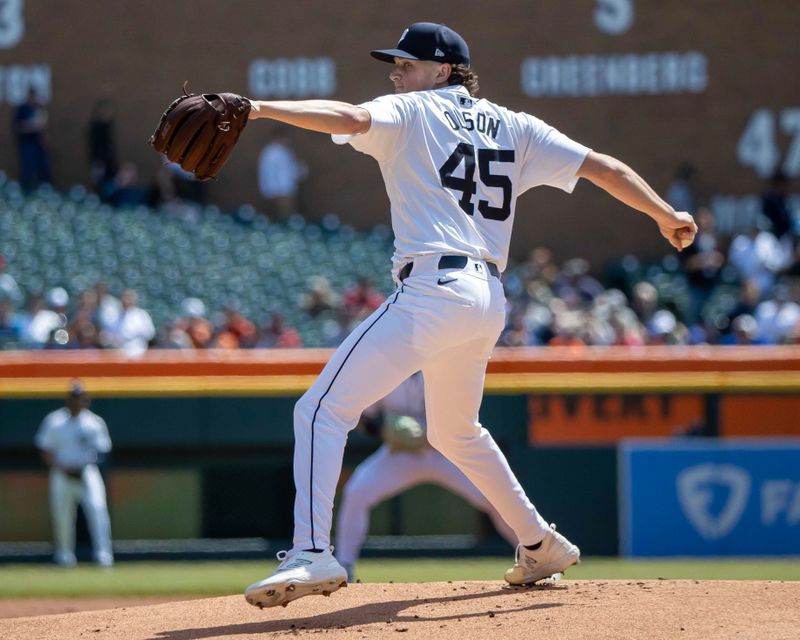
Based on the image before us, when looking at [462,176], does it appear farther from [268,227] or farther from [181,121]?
[268,227]

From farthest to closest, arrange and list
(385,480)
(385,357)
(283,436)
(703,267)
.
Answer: (703,267) → (283,436) → (385,480) → (385,357)

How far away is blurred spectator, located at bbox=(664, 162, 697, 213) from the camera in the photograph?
62.9 ft

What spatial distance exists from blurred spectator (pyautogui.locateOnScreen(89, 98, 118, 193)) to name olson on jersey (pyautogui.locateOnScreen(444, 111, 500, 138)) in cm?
1587

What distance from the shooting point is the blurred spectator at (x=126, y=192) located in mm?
19531

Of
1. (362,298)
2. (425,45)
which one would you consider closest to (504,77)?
(362,298)

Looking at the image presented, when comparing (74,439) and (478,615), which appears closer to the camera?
(478,615)

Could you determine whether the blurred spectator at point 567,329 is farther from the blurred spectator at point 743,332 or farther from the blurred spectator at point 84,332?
the blurred spectator at point 84,332

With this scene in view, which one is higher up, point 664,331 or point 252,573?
point 664,331

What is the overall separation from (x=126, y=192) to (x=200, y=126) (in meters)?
15.5

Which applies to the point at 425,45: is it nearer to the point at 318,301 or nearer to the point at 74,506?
the point at 74,506

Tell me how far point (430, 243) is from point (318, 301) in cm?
1094

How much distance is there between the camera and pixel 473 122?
16.0 ft

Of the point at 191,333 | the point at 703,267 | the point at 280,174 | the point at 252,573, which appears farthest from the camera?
the point at 280,174

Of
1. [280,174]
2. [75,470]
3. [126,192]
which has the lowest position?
[75,470]
